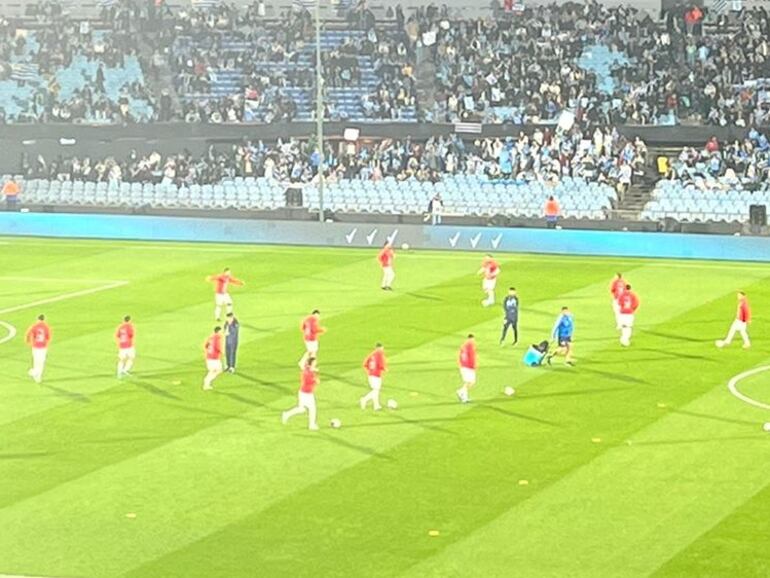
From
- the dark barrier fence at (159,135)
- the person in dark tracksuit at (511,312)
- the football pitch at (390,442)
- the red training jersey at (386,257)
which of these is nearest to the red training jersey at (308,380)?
the football pitch at (390,442)

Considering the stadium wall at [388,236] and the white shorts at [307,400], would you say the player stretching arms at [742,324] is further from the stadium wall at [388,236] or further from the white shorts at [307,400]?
the stadium wall at [388,236]

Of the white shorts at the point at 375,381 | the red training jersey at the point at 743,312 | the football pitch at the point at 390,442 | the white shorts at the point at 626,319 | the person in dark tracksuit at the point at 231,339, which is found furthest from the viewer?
the white shorts at the point at 626,319

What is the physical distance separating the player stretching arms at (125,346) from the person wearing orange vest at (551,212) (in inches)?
1007

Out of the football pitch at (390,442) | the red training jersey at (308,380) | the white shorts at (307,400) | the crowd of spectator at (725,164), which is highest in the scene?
the crowd of spectator at (725,164)

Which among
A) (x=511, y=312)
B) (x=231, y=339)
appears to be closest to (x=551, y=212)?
(x=511, y=312)

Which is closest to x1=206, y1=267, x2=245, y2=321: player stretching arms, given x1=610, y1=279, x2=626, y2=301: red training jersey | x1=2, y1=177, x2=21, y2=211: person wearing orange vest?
x1=610, y1=279, x2=626, y2=301: red training jersey

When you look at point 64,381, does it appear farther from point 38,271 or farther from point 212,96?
point 212,96

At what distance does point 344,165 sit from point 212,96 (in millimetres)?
9386

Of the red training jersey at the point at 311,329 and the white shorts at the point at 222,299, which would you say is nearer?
the red training jersey at the point at 311,329

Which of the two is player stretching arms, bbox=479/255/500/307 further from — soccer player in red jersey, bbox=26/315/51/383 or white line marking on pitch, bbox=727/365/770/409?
soccer player in red jersey, bbox=26/315/51/383

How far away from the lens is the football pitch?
28.3 meters

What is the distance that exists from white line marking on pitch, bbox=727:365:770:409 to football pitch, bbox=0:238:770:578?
14cm

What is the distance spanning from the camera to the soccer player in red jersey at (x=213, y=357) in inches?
1548

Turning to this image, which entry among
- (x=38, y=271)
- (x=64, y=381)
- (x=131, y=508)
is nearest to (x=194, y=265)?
(x=38, y=271)
